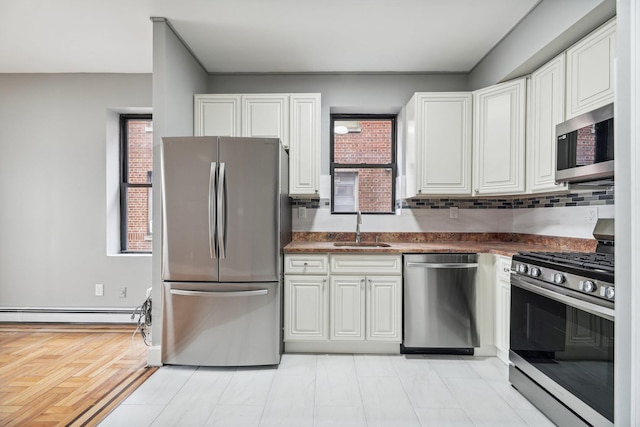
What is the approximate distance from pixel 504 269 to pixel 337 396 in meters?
1.50

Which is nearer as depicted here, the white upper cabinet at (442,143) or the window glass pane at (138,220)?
the white upper cabinet at (442,143)

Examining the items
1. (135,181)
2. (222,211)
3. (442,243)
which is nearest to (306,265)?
(222,211)

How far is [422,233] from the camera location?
3.52m

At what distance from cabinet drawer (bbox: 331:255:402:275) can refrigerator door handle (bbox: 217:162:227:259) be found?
87 cm

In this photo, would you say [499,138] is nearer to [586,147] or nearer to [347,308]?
[586,147]

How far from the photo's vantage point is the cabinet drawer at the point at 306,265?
9.26 feet

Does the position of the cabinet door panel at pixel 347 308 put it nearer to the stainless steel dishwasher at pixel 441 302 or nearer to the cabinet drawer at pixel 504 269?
the stainless steel dishwasher at pixel 441 302

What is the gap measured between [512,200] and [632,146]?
2579mm

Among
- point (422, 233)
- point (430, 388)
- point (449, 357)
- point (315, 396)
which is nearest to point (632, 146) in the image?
point (430, 388)

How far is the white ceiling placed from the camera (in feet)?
7.95

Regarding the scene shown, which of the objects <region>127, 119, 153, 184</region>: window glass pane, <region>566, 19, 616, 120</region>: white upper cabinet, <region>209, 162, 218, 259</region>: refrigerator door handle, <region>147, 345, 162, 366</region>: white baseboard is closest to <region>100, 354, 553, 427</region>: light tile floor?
<region>147, 345, 162, 366</region>: white baseboard

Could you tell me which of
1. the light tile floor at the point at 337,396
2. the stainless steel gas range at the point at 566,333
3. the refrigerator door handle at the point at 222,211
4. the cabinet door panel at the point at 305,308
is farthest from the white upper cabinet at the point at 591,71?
the refrigerator door handle at the point at 222,211

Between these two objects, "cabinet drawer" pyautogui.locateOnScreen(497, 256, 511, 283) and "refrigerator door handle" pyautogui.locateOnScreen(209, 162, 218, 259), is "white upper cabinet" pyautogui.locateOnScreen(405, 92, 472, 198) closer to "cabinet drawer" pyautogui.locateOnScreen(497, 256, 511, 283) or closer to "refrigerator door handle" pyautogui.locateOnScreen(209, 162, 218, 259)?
"cabinet drawer" pyautogui.locateOnScreen(497, 256, 511, 283)

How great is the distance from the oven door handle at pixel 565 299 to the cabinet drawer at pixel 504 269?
21cm
